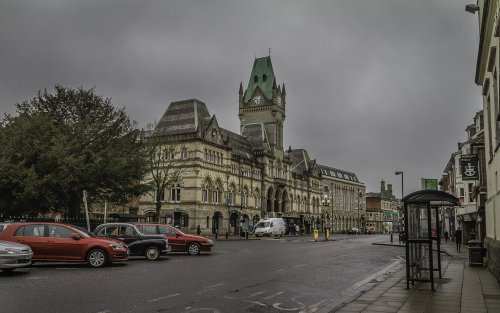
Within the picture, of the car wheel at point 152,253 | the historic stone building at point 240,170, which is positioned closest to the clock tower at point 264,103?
the historic stone building at point 240,170

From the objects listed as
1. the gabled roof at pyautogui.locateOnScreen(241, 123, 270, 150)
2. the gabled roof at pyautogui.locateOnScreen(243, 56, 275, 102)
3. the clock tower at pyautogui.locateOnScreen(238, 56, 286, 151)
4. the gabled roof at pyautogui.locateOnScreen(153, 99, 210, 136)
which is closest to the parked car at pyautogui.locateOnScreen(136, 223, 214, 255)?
the gabled roof at pyautogui.locateOnScreen(153, 99, 210, 136)

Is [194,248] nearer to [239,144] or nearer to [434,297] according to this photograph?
[434,297]

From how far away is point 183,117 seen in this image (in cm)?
6319

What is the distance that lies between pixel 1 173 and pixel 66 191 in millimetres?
4301

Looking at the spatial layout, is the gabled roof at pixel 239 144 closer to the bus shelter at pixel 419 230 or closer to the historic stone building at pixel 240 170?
the historic stone building at pixel 240 170

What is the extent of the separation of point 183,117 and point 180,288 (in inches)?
2043

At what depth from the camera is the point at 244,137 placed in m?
80.1

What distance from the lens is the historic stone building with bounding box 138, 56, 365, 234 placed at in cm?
5994

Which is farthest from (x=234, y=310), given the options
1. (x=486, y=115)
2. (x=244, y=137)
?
(x=244, y=137)

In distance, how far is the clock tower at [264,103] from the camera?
84688mm

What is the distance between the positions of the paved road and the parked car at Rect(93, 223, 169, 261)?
2.80 meters

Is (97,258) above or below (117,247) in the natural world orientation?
below

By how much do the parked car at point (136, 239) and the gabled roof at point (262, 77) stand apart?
65416mm

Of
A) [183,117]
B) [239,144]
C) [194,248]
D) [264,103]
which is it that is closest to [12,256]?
[194,248]
